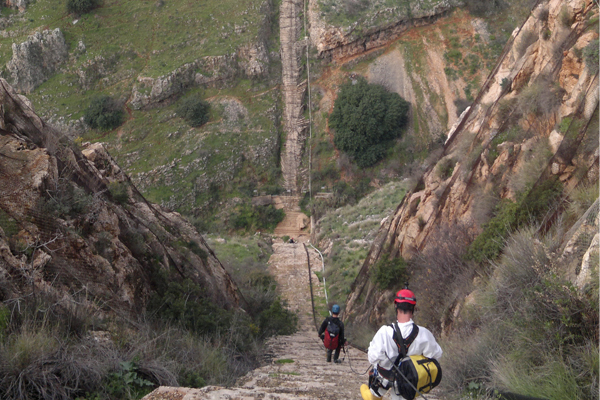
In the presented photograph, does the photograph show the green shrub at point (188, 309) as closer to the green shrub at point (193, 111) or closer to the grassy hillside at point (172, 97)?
the grassy hillside at point (172, 97)

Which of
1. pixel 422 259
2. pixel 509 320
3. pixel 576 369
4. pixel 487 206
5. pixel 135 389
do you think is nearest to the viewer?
pixel 576 369

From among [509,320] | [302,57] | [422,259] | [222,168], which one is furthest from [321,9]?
[509,320]

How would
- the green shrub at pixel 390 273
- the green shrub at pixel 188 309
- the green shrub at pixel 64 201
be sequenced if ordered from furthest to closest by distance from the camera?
the green shrub at pixel 390 273 < the green shrub at pixel 188 309 < the green shrub at pixel 64 201

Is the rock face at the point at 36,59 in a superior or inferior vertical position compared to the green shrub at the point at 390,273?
superior

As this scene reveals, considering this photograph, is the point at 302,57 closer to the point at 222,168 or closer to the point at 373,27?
the point at 373,27

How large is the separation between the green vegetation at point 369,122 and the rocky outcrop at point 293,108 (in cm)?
362

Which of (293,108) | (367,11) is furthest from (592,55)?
(367,11)

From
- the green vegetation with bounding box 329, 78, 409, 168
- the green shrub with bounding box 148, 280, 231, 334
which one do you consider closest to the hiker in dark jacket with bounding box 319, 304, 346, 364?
the green shrub with bounding box 148, 280, 231, 334

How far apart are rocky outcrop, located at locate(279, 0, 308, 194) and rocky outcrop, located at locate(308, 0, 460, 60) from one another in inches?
98.8

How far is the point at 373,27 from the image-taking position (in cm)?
3472

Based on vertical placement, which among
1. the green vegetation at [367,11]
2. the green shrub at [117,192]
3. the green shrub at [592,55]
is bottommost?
the green shrub at [117,192]

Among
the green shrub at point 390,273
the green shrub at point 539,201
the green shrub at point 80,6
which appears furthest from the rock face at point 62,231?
the green shrub at point 80,6

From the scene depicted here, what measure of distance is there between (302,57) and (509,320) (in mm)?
34693

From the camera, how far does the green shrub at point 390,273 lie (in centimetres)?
1032
